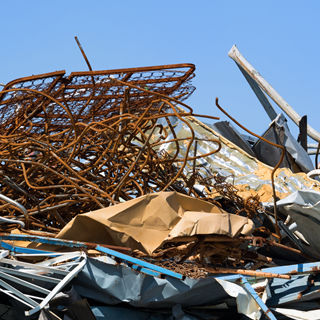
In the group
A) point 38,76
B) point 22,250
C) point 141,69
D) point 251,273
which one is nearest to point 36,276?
point 22,250

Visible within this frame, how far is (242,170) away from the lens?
5.48 m

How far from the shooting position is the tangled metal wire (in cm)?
356

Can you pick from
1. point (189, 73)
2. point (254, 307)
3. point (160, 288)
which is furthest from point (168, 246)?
point (189, 73)

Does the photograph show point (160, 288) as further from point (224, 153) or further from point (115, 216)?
point (224, 153)

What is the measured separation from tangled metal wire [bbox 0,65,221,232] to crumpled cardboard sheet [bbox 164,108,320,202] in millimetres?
830

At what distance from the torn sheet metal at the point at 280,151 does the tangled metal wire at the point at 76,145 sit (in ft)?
7.62

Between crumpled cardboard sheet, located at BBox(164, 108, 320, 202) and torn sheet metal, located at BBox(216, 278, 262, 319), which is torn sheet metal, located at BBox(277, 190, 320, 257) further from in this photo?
crumpled cardboard sheet, located at BBox(164, 108, 320, 202)

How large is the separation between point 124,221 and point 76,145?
961 millimetres

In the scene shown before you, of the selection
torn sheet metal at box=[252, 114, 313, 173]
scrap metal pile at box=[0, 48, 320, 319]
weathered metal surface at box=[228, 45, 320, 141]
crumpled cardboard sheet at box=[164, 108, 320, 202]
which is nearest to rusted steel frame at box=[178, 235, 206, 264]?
scrap metal pile at box=[0, 48, 320, 319]

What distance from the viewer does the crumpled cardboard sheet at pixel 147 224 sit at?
9.53 feet

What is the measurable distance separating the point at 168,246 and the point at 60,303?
935 millimetres

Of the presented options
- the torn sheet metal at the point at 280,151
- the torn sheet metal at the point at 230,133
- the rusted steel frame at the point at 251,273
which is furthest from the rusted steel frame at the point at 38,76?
the torn sheet metal at the point at 280,151

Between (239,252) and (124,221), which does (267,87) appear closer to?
(239,252)

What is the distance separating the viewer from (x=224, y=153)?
580 centimetres
